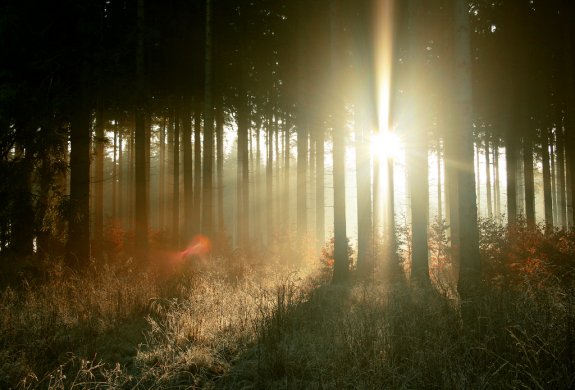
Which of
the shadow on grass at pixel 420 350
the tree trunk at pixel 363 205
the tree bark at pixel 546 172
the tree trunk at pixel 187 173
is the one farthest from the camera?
the tree bark at pixel 546 172

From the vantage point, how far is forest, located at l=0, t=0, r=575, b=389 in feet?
12.0

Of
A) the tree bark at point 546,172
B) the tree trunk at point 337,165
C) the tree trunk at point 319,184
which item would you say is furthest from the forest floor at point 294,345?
the tree bark at point 546,172

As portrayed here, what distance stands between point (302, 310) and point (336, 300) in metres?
1.41

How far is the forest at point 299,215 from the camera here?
3648 millimetres

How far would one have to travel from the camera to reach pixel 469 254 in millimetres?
6895

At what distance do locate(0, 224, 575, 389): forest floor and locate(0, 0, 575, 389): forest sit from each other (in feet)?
0.11

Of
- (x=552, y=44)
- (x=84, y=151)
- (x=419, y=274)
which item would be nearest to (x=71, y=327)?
(x=84, y=151)

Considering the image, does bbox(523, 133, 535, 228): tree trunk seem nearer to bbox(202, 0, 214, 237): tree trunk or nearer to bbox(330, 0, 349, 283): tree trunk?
bbox(330, 0, 349, 283): tree trunk

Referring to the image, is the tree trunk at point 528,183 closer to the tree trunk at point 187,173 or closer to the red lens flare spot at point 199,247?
the red lens flare spot at point 199,247

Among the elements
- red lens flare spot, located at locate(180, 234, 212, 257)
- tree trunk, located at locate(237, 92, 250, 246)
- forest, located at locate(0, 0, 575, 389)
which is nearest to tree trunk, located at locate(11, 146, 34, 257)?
forest, located at locate(0, 0, 575, 389)

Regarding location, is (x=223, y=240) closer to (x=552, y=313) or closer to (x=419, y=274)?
(x=419, y=274)

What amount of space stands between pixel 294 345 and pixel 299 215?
1647 cm

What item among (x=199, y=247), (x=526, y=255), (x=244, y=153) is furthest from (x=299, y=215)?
(x=526, y=255)

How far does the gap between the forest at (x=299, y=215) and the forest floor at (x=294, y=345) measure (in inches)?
1.4
